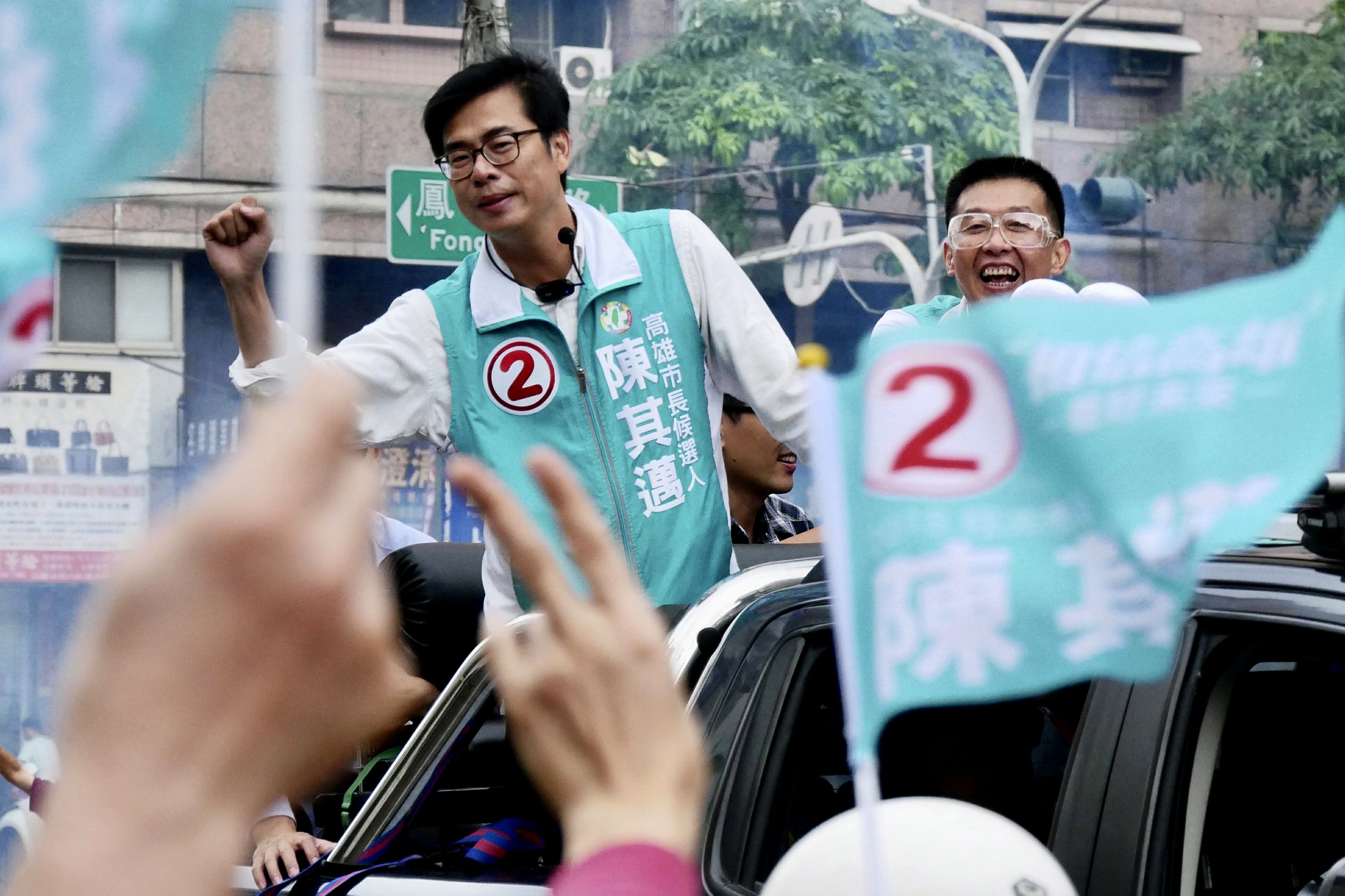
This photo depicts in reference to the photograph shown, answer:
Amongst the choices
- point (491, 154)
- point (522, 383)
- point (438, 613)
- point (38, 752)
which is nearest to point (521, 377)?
point (522, 383)

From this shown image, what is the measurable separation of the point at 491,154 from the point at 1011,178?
113cm

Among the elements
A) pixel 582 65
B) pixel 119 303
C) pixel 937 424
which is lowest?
pixel 937 424

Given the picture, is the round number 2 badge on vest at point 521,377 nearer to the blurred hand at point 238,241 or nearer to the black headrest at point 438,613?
the black headrest at point 438,613

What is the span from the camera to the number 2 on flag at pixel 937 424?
1524 millimetres

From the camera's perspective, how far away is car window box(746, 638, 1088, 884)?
251 cm

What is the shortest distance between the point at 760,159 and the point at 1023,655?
1235 centimetres

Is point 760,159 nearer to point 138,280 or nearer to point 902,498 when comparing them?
point 138,280

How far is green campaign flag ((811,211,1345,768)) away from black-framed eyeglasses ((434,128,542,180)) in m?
1.87

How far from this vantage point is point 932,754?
2689 millimetres

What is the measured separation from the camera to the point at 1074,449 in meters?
1.56

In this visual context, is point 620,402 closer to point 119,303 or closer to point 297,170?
point 297,170

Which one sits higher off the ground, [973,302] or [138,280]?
[138,280]

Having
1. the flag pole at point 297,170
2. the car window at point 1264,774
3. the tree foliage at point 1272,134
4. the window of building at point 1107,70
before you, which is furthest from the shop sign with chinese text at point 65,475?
the flag pole at point 297,170

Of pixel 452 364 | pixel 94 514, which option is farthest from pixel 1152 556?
pixel 94 514
